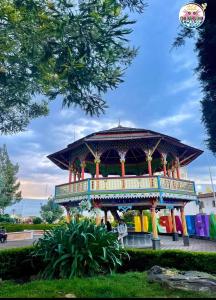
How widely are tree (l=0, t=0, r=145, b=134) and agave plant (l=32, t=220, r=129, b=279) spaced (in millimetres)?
5514

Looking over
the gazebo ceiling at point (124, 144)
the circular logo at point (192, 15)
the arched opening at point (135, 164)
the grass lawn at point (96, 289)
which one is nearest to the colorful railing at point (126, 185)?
the gazebo ceiling at point (124, 144)

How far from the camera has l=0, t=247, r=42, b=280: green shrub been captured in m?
8.90

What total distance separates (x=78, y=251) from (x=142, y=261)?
2.70 m

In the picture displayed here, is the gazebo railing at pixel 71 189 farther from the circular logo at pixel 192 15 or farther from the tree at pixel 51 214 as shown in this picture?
the tree at pixel 51 214

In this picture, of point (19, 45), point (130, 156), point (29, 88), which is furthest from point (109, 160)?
point (19, 45)

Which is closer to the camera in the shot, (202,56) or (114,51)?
(202,56)

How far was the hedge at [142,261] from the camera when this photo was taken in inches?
345

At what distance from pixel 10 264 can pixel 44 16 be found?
8674 mm

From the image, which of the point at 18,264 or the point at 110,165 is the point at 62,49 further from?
the point at 110,165

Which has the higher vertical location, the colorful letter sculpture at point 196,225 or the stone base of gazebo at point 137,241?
the colorful letter sculpture at point 196,225

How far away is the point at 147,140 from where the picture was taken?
19.0 m

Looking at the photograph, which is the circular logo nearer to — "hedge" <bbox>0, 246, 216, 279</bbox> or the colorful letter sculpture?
"hedge" <bbox>0, 246, 216, 279</bbox>

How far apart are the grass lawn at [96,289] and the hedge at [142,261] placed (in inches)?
85.8

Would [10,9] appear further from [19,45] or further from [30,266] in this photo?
[30,266]
